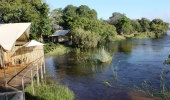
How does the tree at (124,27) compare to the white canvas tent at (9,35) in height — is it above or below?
above

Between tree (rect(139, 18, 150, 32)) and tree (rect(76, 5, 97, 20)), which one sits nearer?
tree (rect(76, 5, 97, 20))

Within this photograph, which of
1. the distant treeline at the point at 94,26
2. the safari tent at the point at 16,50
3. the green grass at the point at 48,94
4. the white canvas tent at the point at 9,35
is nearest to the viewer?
the white canvas tent at the point at 9,35

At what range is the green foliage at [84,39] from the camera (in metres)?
43.0

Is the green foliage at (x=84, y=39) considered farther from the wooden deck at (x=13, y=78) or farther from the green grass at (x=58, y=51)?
the wooden deck at (x=13, y=78)

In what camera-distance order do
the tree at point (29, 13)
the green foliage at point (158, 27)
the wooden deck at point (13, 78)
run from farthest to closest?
the green foliage at point (158, 27)
the tree at point (29, 13)
the wooden deck at point (13, 78)

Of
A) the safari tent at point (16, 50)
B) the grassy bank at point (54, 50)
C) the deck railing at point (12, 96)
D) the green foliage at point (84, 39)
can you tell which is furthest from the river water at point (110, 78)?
the green foliage at point (84, 39)

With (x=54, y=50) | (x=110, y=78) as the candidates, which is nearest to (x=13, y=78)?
(x=110, y=78)

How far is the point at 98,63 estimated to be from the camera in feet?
92.1

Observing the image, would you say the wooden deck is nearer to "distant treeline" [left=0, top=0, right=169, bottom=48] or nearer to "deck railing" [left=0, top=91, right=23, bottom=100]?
"deck railing" [left=0, top=91, right=23, bottom=100]

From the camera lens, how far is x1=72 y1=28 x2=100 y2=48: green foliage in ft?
141

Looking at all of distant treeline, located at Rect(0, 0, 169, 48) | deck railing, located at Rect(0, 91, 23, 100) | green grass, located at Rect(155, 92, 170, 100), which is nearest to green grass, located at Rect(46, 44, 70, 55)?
distant treeline, located at Rect(0, 0, 169, 48)

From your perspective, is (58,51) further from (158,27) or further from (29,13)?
(158,27)

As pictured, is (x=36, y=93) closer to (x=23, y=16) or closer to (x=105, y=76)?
(x=105, y=76)

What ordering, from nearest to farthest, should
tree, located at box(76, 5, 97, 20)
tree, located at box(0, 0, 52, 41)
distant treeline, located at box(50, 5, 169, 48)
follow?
tree, located at box(0, 0, 52, 41) → distant treeline, located at box(50, 5, 169, 48) → tree, located at box(76, 5, 97, 20)
